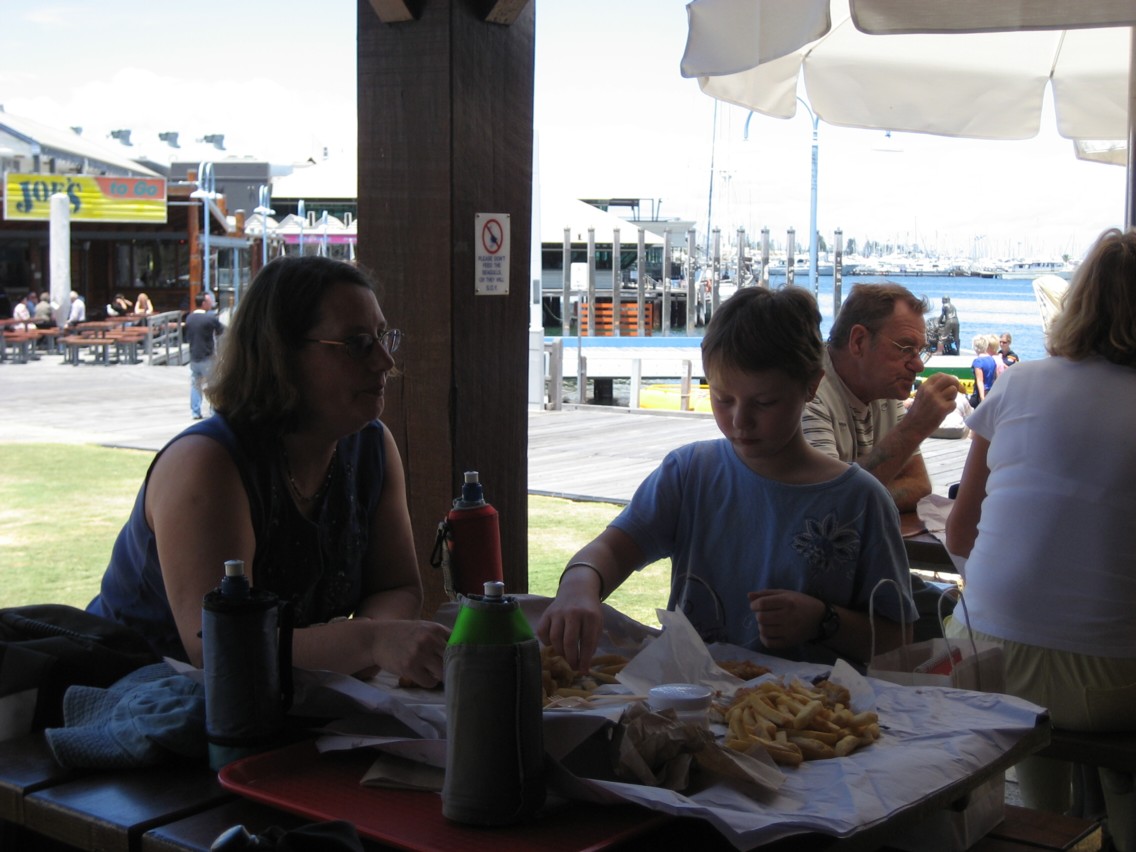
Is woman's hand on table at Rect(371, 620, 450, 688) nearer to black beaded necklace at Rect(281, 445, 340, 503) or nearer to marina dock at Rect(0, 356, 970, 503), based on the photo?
black beaded necklace at Rect(281, 445, 340, 503)

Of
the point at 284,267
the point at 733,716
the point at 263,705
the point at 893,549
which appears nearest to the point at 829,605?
the point at 893,549

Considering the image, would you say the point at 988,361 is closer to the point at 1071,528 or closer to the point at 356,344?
the point at 1071,528

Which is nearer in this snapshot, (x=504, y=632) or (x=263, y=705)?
(x=504, y=632)

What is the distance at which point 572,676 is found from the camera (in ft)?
5.38

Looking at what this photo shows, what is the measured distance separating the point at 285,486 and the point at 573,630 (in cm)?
57

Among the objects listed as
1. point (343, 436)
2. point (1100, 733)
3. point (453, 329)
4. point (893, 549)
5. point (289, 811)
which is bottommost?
point (1100, 733)

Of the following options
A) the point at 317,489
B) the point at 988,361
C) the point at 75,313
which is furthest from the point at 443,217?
the point at 75,313

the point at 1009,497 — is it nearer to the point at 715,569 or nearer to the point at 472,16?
the point at 715,569

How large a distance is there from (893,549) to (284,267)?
116 centimetres

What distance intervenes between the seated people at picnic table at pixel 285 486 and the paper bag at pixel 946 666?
71 cm

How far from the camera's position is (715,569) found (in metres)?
2.14

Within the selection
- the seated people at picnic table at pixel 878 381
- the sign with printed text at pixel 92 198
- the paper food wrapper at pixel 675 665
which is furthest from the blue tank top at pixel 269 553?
the sign with printed text at pixel 92 198

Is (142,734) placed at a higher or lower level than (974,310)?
lower

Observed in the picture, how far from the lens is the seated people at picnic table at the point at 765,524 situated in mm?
1988
